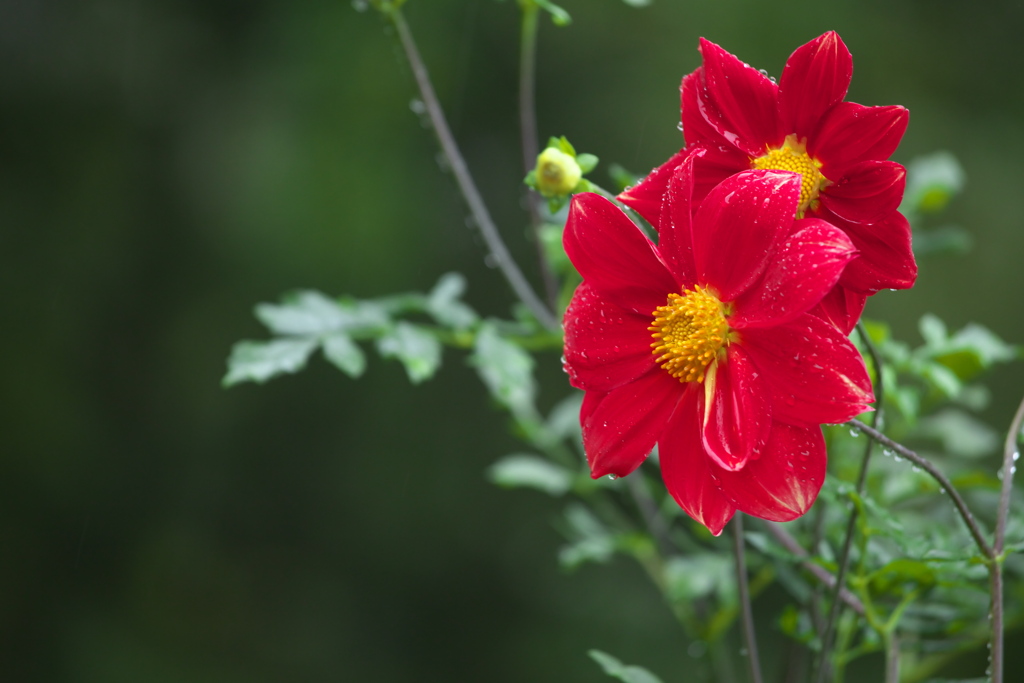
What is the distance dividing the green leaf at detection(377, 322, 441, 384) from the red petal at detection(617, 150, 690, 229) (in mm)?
231

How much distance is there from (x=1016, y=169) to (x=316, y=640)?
4.23ft

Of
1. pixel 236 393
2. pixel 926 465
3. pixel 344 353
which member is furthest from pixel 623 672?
pixel 236 393

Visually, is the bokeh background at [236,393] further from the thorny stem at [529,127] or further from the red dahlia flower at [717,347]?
the red dahlia flower at [717,347]

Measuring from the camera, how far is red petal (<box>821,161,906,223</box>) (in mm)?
298

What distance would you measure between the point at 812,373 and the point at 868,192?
0.08 meters

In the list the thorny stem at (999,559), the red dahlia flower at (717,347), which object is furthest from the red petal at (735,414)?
the thorny stem at (999,559)

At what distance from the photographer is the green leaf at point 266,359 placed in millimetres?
507

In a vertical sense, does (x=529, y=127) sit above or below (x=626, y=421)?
above

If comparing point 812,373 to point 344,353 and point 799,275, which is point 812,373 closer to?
point 799,275

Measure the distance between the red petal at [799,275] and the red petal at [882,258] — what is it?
1.0 inches

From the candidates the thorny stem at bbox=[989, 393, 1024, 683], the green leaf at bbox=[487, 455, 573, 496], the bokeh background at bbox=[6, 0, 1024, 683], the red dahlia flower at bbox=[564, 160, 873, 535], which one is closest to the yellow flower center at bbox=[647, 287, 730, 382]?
the red dahlia flower at bbox=[564, 160, 873, 535]

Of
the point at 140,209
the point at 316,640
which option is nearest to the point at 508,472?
the point at 316,640

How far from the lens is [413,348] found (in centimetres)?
56

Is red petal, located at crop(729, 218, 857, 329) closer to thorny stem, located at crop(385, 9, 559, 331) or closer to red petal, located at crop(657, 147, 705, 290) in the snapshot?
red petal, located at crop(657, 147, 705, 290)
